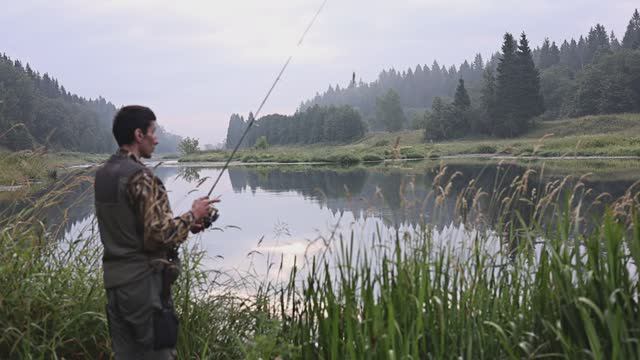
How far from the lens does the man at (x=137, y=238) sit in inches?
114

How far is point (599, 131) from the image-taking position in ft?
202

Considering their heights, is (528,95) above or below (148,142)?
above

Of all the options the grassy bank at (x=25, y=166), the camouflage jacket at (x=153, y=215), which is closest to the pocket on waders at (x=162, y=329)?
the camouflage jacket at (x=153, y=215)

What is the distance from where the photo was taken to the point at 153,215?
288 cm

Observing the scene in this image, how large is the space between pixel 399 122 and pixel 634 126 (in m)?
62.7

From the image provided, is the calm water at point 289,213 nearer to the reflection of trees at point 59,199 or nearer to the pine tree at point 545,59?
the reflection of trees at point 59,199

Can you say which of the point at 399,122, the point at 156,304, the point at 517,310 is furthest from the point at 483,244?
the point at 399,122

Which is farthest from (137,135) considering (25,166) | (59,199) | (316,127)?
(316,127)

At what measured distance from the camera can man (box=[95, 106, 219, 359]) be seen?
9.52 ft

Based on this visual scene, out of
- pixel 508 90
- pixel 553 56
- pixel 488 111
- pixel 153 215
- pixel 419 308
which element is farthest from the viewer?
pixel 553 56

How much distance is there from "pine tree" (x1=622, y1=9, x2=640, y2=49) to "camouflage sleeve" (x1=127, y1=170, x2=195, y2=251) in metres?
112

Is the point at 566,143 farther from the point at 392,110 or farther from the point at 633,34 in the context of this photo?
the point at 633,34

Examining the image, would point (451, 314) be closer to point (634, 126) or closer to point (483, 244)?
point (483, 244)

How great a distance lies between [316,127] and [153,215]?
12128cm
